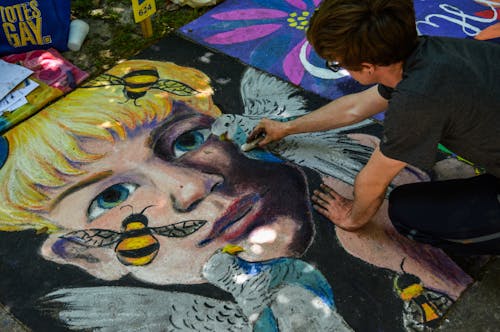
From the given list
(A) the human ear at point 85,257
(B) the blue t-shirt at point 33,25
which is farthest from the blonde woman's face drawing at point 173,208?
(B) the blue t-shirt at point 33,25

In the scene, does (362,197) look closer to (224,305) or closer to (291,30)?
(224,305)

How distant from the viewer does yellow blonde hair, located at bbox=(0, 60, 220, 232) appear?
111 inches

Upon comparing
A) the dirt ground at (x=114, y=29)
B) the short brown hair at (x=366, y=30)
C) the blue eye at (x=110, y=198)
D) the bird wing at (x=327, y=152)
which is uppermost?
the short brown hair at (x=366, y=30)

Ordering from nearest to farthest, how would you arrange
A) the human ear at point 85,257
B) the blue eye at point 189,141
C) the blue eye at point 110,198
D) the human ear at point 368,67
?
the human ear at point 368,67 → the human ear at point 85,257 → the blue eye at point 110,198 → the blue eye at point 189,141

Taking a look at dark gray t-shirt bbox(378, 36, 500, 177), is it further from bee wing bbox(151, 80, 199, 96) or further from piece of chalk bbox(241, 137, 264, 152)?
bee wing bbox(151, 80, 199, 96)

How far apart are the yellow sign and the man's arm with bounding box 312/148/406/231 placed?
1959mm

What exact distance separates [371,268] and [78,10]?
3.33 m

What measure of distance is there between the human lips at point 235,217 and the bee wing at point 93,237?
0.47 m

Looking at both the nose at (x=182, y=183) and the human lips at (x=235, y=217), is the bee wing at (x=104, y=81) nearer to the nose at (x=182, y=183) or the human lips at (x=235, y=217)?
the nose at (x=182, y=183)

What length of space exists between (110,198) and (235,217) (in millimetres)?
709

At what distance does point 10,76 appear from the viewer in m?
3.54

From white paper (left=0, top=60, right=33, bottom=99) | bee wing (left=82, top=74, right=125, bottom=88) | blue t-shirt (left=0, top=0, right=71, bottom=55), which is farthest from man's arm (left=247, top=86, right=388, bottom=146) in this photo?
blue t-shirt (left=0, top=0, right=71, bottom=55)

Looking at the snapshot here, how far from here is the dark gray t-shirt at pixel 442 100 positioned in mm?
1865

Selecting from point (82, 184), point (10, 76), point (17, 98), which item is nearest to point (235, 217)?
point (82, 184)
